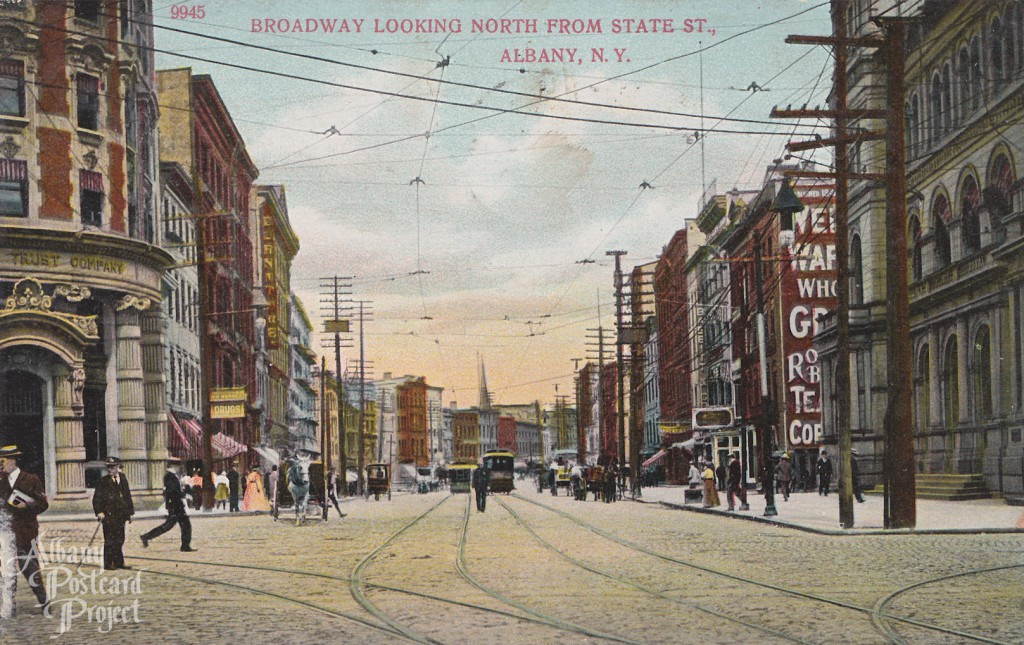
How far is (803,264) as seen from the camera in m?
57.6

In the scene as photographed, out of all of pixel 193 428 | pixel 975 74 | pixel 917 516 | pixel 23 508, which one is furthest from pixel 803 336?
pixel 23 508

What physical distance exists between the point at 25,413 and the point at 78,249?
3586mm

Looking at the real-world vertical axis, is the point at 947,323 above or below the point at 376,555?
above

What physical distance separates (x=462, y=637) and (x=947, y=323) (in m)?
31.0

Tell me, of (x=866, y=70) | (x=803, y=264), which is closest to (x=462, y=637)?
(x=866, y=70)

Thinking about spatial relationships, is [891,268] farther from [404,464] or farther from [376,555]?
[404,464]

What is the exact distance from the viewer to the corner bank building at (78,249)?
1032 inches

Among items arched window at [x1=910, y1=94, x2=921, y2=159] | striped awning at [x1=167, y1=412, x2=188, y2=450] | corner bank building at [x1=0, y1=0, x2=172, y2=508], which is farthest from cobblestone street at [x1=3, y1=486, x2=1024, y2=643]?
arched window at [x1=910, y1=94, x2=921, y2=159]

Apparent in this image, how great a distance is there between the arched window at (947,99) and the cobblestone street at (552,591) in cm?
1824

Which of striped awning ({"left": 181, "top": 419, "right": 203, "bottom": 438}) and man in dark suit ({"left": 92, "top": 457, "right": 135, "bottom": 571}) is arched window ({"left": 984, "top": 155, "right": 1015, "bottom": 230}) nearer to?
striped awning ({"left": 181, "top": 419, "right": 203, "bottom": 438})

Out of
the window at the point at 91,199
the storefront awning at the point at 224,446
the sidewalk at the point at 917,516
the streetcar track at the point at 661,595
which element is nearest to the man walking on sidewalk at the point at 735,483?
the sidewalk at the point at 917,516

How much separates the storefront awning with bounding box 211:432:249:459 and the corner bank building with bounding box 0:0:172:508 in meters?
18.2

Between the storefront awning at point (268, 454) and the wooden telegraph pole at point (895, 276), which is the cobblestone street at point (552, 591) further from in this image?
the storefront awning at point (268, 454)

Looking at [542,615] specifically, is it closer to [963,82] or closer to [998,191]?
[998,191]
